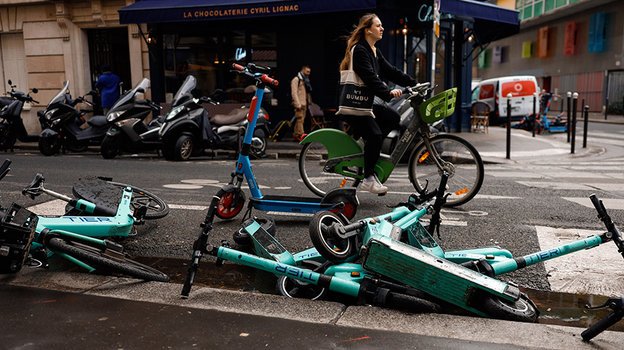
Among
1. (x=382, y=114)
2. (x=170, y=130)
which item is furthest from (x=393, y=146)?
(x=170, y=130)

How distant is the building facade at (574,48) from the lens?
33906 millimetres

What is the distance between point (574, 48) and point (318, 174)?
3872 cm

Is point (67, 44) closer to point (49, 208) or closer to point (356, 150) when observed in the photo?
point (49, 208)

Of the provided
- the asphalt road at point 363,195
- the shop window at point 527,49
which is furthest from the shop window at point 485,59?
the asphalt road at point 363,195

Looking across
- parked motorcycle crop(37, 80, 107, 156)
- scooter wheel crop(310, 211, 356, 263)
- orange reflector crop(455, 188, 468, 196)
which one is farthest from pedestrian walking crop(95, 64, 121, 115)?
scooter wheel crop(310, 211, 356, 263)

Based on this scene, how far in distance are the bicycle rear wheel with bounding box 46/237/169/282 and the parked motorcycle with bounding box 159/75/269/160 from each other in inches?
267

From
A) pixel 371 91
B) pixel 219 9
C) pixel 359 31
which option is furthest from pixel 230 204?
pixel 219 9

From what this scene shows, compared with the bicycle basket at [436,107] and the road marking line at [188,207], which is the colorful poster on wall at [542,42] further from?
the road marking line at [188,207]

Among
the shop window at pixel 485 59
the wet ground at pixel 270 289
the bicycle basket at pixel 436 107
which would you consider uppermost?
the shop window at pixel 485 59

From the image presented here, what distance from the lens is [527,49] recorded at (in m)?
45.3

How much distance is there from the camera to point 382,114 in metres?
5.55

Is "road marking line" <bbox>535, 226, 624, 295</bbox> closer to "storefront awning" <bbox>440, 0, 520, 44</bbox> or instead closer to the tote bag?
the tote bag

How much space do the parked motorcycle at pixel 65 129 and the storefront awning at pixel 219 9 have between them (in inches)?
125

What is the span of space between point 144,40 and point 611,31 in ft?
102
